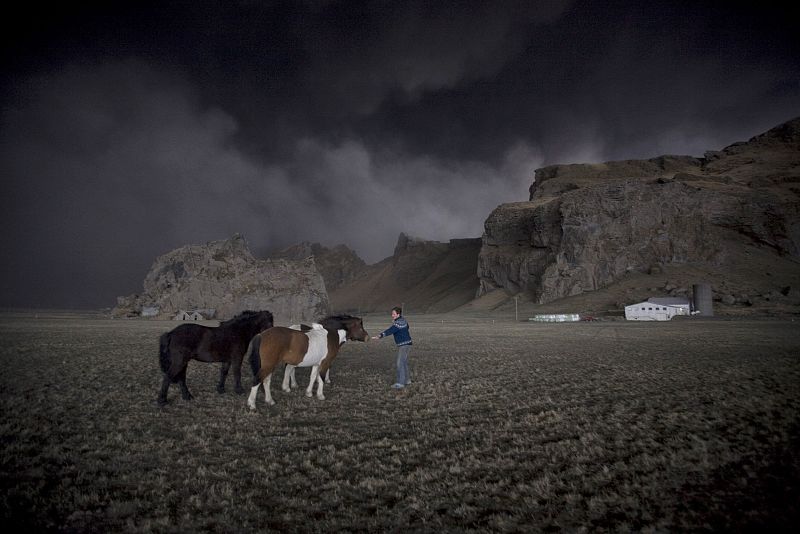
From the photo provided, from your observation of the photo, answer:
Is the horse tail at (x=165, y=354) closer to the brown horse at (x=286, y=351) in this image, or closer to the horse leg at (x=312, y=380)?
the brown horse at (x=286, y=351)

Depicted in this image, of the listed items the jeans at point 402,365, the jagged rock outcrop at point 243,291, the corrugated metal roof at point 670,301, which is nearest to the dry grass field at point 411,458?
the jeans at point 402,365

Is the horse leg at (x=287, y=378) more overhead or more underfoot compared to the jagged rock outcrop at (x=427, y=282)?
more underfoot

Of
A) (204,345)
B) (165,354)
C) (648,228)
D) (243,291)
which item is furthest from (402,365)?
(648,228)

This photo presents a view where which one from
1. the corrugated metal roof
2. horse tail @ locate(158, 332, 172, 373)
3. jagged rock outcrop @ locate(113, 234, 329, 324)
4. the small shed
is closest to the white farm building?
the corrugated metal roof

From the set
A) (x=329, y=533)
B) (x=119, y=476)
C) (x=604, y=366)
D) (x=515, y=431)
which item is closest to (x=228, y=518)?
(x=329, y=533)

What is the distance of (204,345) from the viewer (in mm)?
9602

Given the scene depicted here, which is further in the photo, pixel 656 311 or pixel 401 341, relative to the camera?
pixel 656 311

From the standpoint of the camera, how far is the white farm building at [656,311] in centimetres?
6331

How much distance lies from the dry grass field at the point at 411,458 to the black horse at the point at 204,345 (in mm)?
743

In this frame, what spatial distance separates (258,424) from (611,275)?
98.7m

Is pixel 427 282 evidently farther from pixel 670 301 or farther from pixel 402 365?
pixel 402 365

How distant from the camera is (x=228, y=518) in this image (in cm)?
383

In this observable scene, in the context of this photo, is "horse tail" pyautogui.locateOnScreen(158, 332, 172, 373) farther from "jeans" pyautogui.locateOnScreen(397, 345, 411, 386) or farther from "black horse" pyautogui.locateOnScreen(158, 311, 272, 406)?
"jeans" pyautogui.locateOnScreen(397, 345, 411, 386)

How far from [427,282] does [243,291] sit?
9264 cm
